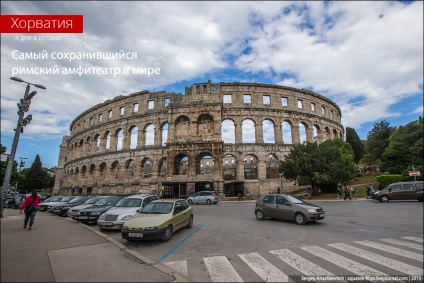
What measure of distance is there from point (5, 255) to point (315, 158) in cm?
2601

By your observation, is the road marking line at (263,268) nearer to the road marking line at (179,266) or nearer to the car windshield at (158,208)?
the road marking line at (179,266)

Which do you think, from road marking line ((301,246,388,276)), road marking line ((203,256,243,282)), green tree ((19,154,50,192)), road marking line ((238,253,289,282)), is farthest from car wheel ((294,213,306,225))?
green tree ((19,154,50,192))

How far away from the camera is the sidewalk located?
3375 millimetres

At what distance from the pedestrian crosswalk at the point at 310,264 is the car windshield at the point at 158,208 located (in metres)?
3.32

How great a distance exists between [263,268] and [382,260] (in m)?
2.70

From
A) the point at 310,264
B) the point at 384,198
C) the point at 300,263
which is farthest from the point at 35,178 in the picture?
the point at 384,198

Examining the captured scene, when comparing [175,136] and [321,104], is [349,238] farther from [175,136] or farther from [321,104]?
[321,104]

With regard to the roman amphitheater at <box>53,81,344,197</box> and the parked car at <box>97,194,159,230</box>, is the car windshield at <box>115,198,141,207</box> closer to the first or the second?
the parked car at <box>97,194,159,230</box>

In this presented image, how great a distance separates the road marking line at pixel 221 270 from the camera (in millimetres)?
4391

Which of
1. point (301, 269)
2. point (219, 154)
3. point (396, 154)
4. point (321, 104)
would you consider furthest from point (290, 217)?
point (321, 104)

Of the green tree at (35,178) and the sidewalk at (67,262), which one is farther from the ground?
the green tree at (35,178)

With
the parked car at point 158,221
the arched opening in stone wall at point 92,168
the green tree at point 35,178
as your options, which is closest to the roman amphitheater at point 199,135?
the arched opening in stone wall at point 92,168

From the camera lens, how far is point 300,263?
16.8 feet

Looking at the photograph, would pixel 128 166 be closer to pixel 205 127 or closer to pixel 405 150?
pixel 205 127
